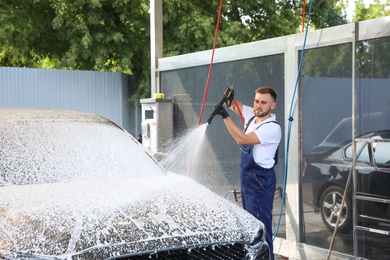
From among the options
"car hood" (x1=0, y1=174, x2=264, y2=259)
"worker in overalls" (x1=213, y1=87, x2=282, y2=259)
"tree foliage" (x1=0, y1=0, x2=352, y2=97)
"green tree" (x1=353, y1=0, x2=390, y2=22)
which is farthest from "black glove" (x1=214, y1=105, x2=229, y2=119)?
"green tree" (x1=353, y1=0, x2=390, y2=22)

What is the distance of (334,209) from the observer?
6516 mm

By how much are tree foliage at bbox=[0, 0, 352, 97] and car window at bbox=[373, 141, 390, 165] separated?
12.1 metres

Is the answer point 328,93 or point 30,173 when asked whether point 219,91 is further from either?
point 30,173

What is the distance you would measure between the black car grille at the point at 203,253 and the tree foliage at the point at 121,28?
46.1 feet

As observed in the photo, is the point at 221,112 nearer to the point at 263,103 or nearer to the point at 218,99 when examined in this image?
the point at 263,103

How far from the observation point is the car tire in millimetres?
6312

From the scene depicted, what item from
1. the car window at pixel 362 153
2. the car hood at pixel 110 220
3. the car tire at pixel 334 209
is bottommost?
the car tire at pixel 334 209

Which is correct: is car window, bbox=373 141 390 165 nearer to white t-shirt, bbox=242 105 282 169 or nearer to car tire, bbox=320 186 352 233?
car tire, bbox=320 186 352 233

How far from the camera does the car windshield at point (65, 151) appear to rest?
472cm

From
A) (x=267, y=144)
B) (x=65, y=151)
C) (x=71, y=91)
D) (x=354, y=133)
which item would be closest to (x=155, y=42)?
(x=267, y=144)

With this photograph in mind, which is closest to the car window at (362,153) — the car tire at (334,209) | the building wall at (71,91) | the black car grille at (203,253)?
the car tire at (334,209)

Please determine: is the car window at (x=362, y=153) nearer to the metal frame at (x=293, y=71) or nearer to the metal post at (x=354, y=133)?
the metal post at (x=354, y=133)

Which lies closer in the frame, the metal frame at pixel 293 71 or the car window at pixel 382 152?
the car window at pixel 382 152

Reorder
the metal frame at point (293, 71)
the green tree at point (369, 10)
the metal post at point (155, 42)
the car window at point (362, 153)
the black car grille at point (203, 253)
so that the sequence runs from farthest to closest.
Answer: the green tree at point (369, 10) → the metal post at point (155, 42) → the metal frame at point (293, 71) → the car window at point (362, 153) → the black car grille at point (203, 253)
